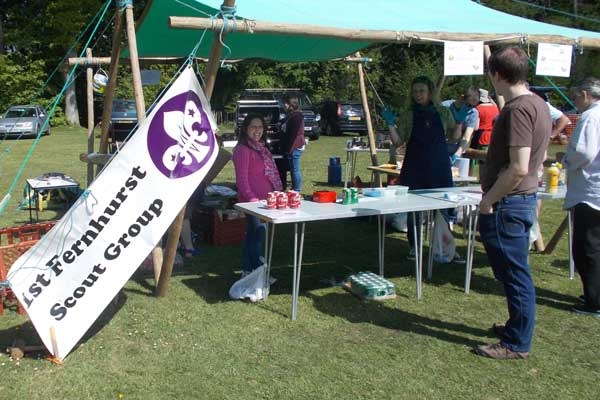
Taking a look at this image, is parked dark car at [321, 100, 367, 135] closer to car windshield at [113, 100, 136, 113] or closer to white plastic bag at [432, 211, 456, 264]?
car windshield at [113, 100, 136, 113]

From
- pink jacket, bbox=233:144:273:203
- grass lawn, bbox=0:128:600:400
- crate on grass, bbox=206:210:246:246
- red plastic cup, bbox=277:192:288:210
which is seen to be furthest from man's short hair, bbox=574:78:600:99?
crate on grass, bbox=206:210:246:246

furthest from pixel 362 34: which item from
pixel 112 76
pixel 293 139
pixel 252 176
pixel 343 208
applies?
pixel 293 139

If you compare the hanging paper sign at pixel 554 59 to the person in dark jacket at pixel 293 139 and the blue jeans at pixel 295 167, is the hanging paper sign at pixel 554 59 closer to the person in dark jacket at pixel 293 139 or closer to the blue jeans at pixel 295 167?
the person in dark jacket at pixel 293 139

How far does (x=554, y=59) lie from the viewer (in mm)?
5012

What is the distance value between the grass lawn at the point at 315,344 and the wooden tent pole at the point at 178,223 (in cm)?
15

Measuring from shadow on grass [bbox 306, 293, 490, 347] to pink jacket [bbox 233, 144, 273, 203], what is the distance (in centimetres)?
94

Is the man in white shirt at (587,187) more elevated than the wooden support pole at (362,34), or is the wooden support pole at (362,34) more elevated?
the wooden support pole at (362,34)

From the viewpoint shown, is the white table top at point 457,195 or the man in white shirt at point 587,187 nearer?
the man in white shirt at point 587,187

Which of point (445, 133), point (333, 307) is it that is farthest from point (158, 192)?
point (445, 133)

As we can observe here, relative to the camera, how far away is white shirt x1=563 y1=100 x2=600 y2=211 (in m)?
4.13

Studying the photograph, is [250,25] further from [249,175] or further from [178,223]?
[178,223]

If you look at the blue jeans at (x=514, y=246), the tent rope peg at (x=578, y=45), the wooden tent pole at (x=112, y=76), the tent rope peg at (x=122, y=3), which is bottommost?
the blue jeans at (x=514, y=246)

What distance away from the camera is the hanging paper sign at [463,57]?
183 inches

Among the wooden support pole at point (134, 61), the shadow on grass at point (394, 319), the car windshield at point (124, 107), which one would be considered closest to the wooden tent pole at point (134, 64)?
the wooden support pole at point (134, 61)
